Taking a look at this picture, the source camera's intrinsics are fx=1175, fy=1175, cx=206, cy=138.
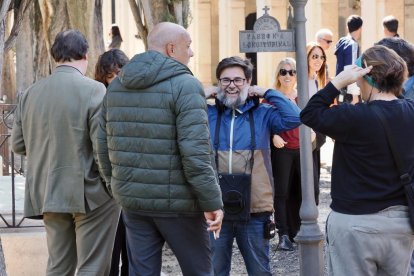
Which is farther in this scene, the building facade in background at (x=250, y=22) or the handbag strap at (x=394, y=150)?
the building facade in background at (x=250, y=22)

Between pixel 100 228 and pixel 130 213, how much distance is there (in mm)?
928

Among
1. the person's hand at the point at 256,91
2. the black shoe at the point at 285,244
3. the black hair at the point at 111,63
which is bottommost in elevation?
the black shoe at the point at 285,244

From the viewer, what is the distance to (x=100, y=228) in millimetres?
7711

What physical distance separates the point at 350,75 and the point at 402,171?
605mm

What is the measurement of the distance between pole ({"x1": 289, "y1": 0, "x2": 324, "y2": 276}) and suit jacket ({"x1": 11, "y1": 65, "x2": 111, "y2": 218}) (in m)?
1.94

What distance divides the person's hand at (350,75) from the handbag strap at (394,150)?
7.6 inches

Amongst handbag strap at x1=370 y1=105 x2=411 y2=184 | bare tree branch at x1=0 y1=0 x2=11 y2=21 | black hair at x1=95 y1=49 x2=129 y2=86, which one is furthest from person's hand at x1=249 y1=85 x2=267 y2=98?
bare tree branch at x1=0 y1=0 x2=11 y2=21

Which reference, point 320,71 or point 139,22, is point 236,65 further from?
point 139,22

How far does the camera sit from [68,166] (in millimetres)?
7586

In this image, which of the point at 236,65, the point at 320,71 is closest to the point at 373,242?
the point at 236,65

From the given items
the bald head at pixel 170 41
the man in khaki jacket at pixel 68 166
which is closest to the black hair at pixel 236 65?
the man in khaki jacket at pixel 68 166

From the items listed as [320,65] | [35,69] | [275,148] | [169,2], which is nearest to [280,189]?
[275,148]

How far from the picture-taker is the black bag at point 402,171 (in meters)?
6.39

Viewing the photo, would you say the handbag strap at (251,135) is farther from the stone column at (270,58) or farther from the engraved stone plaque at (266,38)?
the stone column at (270,58)
